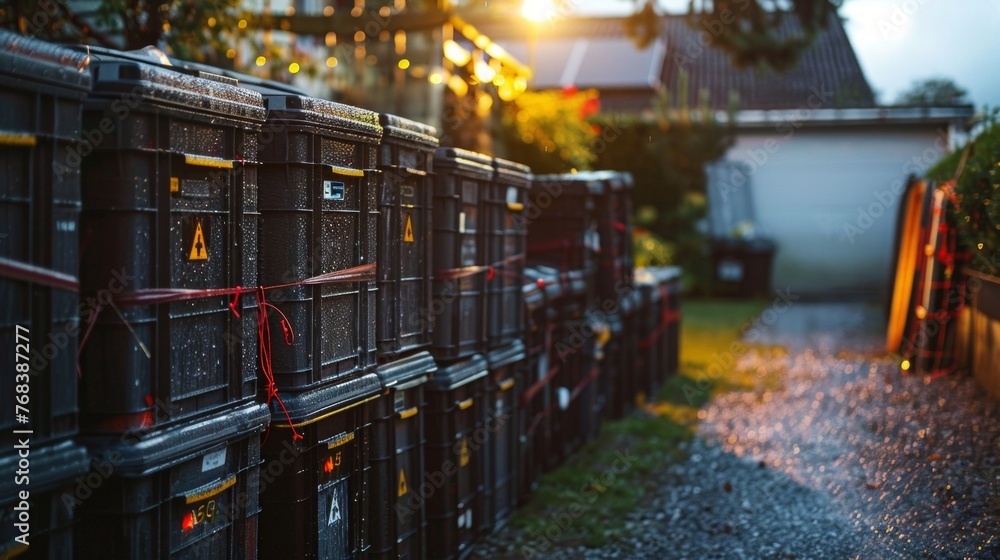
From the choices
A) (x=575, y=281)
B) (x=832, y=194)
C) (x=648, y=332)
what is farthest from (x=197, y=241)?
(x=832, y=194)

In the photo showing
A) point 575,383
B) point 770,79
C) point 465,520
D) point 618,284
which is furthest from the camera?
point 770,79

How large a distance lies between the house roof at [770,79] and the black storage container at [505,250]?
11.2 m

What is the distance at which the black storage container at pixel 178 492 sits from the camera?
3438 millimetres

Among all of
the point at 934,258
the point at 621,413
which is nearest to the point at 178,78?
the point at 621,413

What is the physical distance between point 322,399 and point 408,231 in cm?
132

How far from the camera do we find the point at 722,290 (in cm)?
2320

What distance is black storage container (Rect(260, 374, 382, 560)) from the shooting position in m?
4.38

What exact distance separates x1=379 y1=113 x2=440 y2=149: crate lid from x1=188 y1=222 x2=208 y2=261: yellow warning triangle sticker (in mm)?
1443

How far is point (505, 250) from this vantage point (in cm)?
701

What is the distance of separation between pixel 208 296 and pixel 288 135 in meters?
0.85

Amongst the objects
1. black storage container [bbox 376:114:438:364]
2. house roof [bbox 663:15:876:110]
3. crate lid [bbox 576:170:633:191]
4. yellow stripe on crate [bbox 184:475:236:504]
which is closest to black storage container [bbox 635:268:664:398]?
crate lid [bbox 576:170:633:191]

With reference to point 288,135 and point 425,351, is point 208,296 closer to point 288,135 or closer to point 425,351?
point 288,135

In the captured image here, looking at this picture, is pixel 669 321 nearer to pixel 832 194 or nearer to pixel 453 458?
pixel 453 458

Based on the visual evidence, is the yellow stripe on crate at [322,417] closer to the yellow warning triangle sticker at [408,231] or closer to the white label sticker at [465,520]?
the yellow warning triangle sticker at [408,231]
